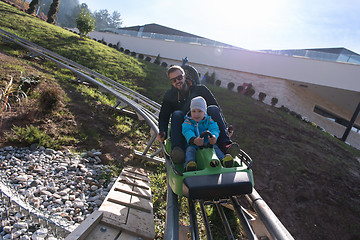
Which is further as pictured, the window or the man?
the window

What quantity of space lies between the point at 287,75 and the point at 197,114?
18804mm

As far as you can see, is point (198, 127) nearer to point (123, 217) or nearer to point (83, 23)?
point (123, 217)

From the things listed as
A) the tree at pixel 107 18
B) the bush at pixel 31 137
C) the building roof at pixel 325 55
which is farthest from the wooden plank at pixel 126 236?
the tree at pixel 107 18

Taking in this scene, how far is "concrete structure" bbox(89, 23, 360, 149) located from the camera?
17.7 metres

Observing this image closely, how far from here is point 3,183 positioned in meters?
2.61

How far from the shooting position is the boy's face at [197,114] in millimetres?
2691

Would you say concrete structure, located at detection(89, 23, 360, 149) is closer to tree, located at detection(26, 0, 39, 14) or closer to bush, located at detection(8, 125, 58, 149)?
tree, located at detection(26, 0, 39, 14)

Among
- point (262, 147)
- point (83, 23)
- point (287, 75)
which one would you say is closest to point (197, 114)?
point (262, 147)

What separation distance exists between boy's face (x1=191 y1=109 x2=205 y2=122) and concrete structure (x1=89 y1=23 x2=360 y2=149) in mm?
17726

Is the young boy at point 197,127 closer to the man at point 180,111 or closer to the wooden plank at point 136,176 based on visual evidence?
the man at point 180,111

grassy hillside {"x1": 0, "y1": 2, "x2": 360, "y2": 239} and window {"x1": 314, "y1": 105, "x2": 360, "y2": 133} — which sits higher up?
window {"x1": 314, "y1": 105, "x2": 360, "y2": 133}

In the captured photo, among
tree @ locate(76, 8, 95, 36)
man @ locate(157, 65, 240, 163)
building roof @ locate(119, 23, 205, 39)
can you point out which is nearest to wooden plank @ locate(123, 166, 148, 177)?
man @ locate(157, 65, 240, 163)

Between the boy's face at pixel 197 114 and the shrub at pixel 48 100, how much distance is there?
3.35 m

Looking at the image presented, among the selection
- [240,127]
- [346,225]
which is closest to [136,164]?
[346,225]
